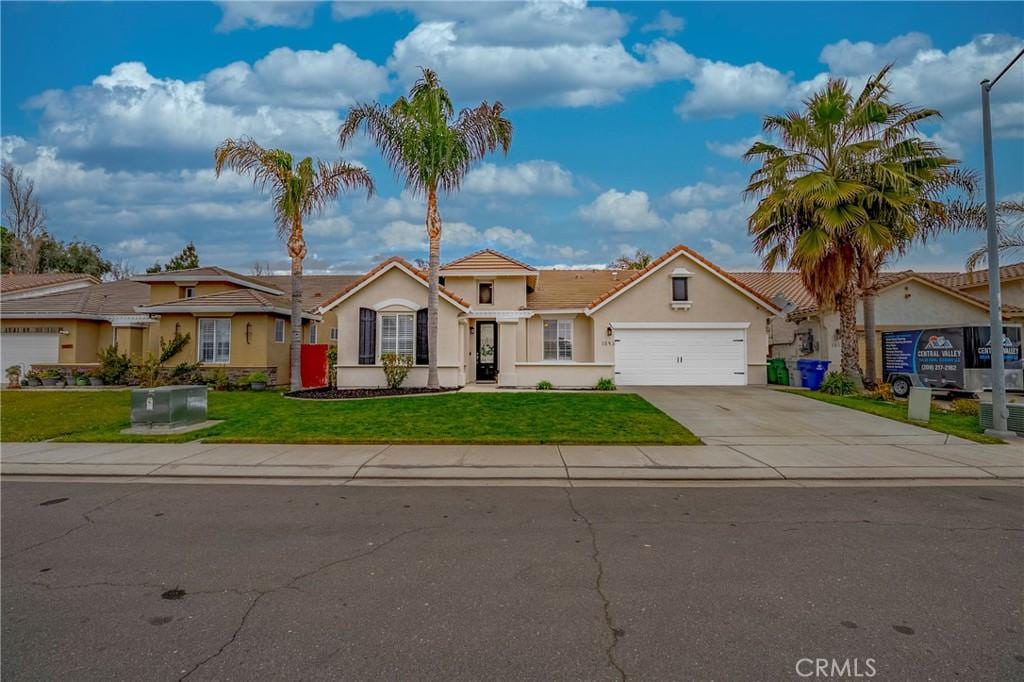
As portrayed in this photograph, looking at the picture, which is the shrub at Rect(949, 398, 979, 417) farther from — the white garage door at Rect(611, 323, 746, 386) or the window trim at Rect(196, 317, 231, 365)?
the window trim at Rect(196, 317, 231, 365)

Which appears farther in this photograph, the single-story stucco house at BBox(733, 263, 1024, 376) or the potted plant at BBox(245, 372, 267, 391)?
the single-story stucco house at BBox(733, 263, 1024, 376)

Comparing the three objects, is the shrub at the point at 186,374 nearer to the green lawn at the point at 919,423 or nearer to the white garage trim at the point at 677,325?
the white garage trim at the point at 677,325

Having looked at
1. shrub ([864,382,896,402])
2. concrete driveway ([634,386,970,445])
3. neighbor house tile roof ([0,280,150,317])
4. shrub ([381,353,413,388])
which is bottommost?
concrete driveway ([634,386,970,445])

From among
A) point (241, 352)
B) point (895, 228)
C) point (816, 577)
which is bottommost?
point (816, 577)

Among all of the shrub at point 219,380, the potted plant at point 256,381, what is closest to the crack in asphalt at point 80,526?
the potted plant at point 256,381

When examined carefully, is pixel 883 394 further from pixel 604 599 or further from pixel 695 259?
pixel 604 599

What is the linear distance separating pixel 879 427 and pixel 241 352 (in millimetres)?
22134

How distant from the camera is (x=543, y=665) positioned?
10.7ft

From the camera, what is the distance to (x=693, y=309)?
862 inches

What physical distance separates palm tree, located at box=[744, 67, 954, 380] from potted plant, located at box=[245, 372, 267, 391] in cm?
1936

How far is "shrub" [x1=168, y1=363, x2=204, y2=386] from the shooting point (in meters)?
21.6

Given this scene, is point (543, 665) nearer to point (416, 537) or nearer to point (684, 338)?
point (416, 537)

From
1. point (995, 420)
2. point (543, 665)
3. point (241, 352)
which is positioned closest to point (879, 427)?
point (995, 420)

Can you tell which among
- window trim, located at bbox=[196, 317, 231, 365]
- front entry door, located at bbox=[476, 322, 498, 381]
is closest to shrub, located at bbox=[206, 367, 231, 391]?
window trim, located at bbox=[196, 317, 231, 365]
